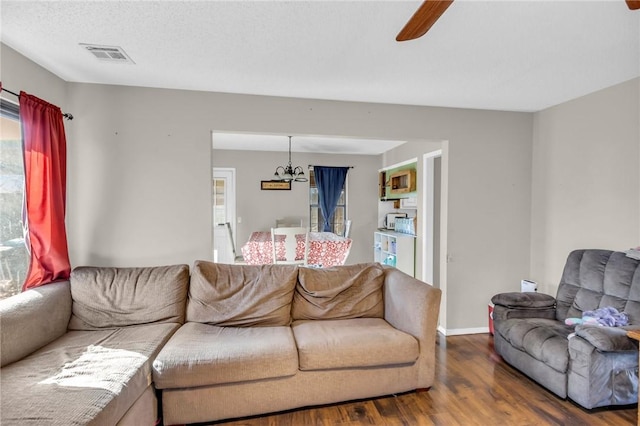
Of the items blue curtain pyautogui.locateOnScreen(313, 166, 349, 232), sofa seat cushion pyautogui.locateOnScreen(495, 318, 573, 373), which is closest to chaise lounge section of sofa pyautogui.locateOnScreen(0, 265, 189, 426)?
sofa seat cushion pyautogui.locateOnScreen(495, 318, 573, 373)

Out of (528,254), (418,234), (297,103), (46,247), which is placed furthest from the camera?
(418,234)

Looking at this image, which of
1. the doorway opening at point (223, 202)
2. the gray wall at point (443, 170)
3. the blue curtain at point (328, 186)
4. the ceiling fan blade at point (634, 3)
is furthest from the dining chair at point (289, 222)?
the ceiling fan blade at point (634, 3)

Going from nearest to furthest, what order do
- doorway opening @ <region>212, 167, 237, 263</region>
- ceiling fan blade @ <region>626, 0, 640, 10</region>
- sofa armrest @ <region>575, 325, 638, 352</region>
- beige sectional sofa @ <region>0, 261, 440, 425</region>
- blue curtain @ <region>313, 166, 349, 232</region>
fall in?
1. ceiling fan blade @ <region>626, 0, 640, 10</region>
2. beige sectional sofa @ <region>0, 261, 440, 425</region>
3. sofa armrest @ <region>575, 325, 638, 352</region>
4. doorway opening @ <region>212, 167, 237, 263</region>
5. blue curtain @ <region>313, 166, 349, 232</region>

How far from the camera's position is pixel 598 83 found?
2.56 metres

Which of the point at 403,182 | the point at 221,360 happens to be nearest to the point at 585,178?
the point at 403,182

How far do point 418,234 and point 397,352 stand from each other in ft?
8.60

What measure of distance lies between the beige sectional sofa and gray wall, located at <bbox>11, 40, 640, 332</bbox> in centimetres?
53

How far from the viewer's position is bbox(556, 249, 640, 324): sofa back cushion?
224cm

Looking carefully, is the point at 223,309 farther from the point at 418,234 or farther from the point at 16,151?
the point at 418,234

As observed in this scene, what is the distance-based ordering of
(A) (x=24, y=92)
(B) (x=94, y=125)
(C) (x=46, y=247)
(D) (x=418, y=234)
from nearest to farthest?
1. (A) (x=24, y=92)
2. (C) (x=46, y=247)
3. (B) (x=94, y=125)
4. (D) (x=418, y=234)

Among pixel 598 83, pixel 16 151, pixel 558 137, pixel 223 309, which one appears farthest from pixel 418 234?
pixel 16 151

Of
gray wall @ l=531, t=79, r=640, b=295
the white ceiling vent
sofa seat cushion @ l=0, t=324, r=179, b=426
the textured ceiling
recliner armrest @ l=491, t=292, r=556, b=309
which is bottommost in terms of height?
sofa seat cushion @ l=0, t=324, r=179, b=426

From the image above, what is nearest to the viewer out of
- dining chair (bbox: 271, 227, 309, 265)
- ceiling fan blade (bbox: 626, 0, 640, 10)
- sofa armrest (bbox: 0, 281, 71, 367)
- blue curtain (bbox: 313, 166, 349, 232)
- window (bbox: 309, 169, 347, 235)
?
ceiling fan blade (bbox: 626, 0, 640, 10)

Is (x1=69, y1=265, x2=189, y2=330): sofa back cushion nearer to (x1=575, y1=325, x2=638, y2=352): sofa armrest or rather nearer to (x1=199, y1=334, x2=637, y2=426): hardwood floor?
(x1=199, y1=334, x2=637, y2=426): hardwood floor
